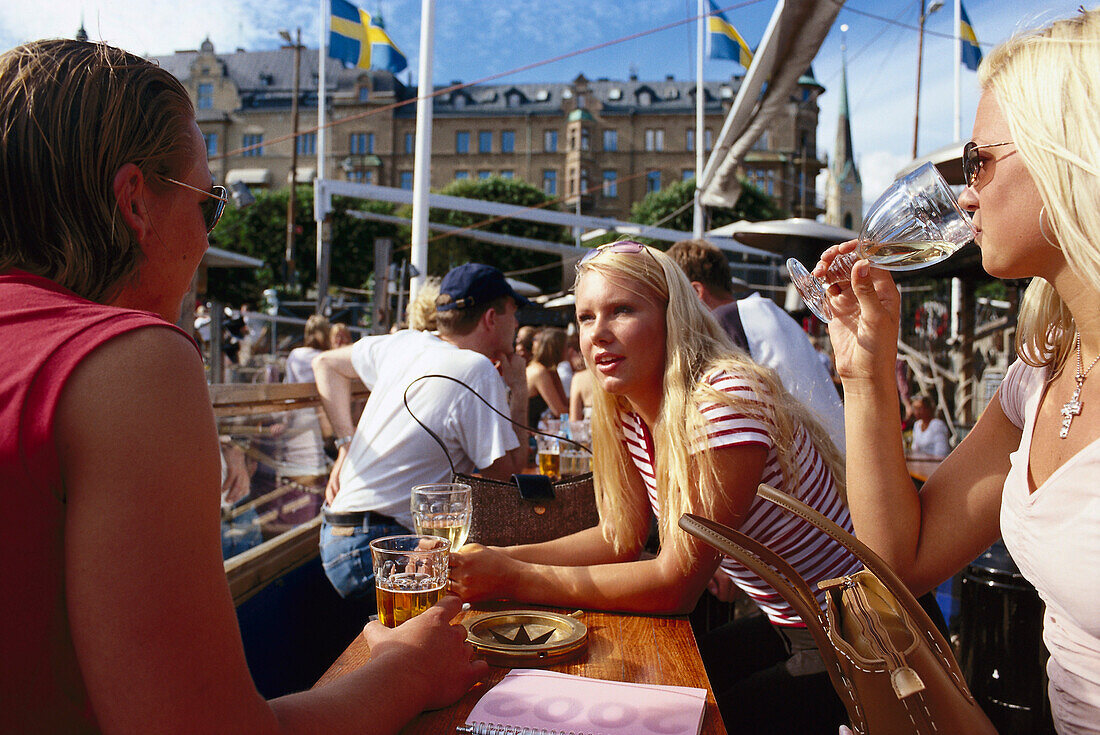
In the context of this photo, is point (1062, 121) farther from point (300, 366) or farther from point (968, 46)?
point (968, 46)

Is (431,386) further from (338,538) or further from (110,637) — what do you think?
(110,637)

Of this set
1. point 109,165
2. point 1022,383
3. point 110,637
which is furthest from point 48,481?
point 1022,383

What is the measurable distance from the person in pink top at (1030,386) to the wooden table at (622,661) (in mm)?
464

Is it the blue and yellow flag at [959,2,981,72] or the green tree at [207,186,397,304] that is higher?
the blue and yellow flag at [959,2,981,72]

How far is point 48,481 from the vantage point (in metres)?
0.74

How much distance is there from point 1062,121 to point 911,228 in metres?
0.40

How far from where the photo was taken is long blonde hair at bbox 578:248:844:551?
1.83m

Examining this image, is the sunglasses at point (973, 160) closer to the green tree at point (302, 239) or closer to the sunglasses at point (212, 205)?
the sunglasses at point (212, 205)

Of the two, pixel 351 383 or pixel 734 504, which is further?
pixel 351 383

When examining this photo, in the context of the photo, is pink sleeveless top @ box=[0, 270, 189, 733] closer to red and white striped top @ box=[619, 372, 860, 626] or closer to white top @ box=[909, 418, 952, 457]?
red and white striped top @ box=[619, 372, 860, 626]

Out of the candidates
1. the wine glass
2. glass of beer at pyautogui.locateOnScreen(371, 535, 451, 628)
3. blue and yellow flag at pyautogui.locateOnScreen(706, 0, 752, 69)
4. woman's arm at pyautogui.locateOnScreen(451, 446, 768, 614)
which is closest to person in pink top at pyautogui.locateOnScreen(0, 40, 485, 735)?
glass of beer at pyautogui.locateOnScreen(371, 535, 451, 628)

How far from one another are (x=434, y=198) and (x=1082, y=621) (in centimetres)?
1117

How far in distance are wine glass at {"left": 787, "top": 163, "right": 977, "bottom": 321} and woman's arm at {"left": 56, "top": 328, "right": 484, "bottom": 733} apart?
4.25 feet

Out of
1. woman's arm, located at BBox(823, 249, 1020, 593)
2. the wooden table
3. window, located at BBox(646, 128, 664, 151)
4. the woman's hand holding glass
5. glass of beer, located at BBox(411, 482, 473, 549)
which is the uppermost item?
window, located at BBox(646, 128, 664, 151)
